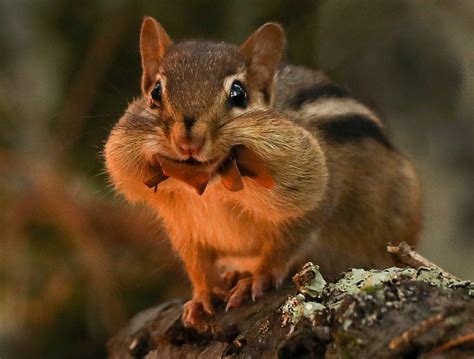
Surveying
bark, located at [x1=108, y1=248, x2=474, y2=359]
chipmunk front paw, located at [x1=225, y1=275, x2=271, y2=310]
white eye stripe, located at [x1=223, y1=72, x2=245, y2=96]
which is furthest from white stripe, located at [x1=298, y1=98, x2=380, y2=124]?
bark, located at [x1=108, y1=248, x2=474, y2=359]

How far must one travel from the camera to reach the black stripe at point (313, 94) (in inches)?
66.7

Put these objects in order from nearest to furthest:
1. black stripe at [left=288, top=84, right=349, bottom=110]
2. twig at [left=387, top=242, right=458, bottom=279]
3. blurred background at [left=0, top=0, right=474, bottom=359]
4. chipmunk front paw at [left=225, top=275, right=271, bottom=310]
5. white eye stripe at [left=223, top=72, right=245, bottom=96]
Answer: twig at [left=387, top=242, right=458, bottom=279], white eye stripe at [left=223, top=72, right=245, bottom=96], chipmunk front paw at [left=225, top=275, right=271, bottom=310], black stripe at [left=288, top=84, right=349, bottom=110], blurred background at [left=0, top=0, right=474, bottom=359]

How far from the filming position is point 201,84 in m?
1.28

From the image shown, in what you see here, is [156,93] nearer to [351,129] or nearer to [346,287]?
[346,287]

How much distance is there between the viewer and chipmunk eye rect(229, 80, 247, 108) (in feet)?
4.35

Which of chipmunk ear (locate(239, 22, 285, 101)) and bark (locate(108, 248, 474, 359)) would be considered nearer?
bark (locate(108, 248, 474, 359))

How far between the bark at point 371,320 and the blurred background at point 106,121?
1.44 metres

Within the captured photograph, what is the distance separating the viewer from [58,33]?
8.71 feet

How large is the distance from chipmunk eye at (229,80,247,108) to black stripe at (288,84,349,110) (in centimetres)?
31

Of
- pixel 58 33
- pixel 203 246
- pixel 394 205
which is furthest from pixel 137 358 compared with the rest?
pixel 58 33

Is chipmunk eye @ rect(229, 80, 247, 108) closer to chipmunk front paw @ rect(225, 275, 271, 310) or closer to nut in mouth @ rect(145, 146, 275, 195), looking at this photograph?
nut in mouth @ rect(145, 146, 275, 195)

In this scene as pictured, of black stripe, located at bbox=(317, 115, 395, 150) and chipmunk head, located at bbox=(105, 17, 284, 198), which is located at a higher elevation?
chipmunk head, located at bbox=(105, 17, 284, 198)

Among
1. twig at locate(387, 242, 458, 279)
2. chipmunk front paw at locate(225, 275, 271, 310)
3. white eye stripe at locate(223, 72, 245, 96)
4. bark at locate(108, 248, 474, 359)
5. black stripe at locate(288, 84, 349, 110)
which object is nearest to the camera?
bark at locate(108, 248, 474, 359)

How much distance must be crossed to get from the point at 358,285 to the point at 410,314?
4.1 inches
